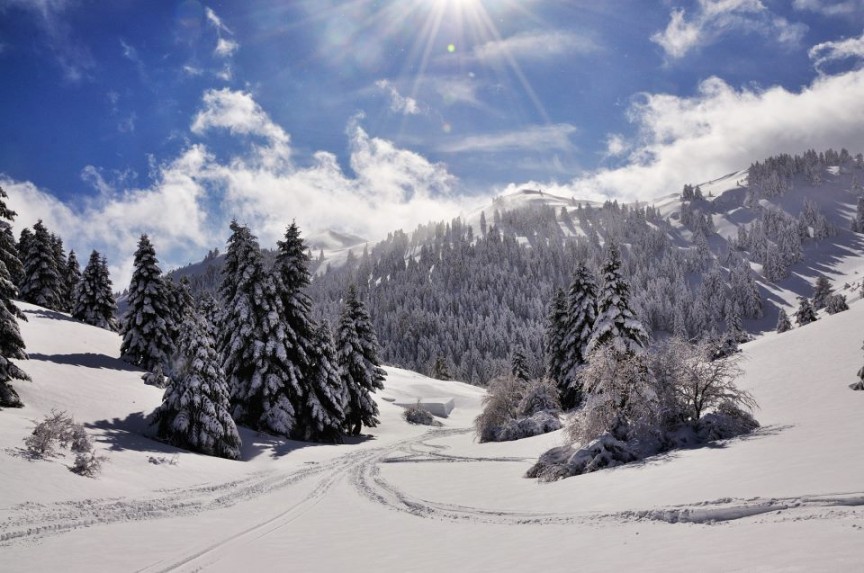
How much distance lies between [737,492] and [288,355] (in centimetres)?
3209

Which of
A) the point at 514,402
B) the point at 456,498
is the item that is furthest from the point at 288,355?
the point at 456,498

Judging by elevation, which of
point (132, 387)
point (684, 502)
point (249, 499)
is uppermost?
point (132, 387)

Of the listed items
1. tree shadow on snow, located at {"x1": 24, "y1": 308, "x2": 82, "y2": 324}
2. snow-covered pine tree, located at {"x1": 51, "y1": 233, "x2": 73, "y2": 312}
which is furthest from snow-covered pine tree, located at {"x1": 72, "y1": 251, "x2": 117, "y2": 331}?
snow-covered pine tree, located at {"x1": 51, "y1": 233, "x2": 73, "y2": 312}

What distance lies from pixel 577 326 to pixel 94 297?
168 ft

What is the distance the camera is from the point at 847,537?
7164mm

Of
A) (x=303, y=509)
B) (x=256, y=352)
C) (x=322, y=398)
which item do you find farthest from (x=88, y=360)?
(x=303, y=509)

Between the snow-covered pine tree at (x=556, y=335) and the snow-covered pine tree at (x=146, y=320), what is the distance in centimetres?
3601

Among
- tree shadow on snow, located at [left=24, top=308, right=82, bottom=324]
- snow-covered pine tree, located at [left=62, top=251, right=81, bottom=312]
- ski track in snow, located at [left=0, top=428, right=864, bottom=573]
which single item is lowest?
ski track in snow, located at [left=0, top=428, right=864, bottom=573]

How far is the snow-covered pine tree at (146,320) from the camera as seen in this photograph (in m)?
38.4

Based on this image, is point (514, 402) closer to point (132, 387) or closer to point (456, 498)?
point (456, 498)

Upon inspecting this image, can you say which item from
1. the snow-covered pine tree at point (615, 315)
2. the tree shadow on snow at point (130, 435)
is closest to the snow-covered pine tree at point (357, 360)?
the tree shadow on snow at point (130, 435)

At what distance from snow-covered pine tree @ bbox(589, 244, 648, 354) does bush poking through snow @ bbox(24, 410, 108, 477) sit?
2901 cm

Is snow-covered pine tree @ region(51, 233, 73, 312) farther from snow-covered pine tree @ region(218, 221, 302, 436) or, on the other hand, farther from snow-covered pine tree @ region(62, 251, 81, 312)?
snow-covered pine tree @ region(218, 221, 302, 436)

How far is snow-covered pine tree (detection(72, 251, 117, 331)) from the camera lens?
5138cm
